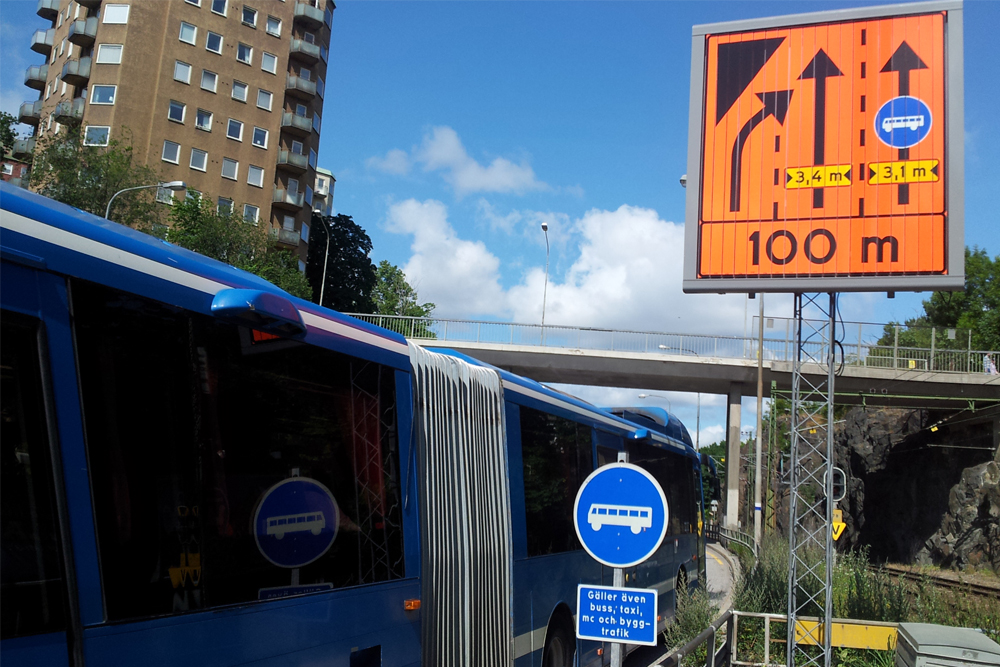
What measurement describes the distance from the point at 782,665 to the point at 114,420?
9406mm

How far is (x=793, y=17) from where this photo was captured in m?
11.2

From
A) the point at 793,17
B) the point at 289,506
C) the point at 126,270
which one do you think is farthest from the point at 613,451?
the point at 126,270

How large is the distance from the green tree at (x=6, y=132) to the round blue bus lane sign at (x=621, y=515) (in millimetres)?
53832

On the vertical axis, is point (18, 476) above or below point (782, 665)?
above

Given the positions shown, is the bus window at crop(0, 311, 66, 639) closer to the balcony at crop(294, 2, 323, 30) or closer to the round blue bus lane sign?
the round blue bus lane sign

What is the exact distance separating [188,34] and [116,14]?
4.05 metres

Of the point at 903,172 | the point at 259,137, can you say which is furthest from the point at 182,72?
the point at 903,172

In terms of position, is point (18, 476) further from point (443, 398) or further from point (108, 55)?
point (108, 55)

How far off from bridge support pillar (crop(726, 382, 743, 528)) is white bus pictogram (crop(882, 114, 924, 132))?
33.0m

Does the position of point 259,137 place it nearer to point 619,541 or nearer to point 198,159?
point 198,159

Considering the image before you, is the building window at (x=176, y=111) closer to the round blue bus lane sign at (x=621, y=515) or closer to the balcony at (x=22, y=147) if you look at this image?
the balcony at (x=22, y=147)

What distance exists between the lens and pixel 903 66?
10516mm

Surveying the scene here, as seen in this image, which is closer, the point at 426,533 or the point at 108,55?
the point at 426,533

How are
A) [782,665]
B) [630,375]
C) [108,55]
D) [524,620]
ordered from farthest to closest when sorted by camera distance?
[108,55]
[630,375]
[782,665]
[524,620]
